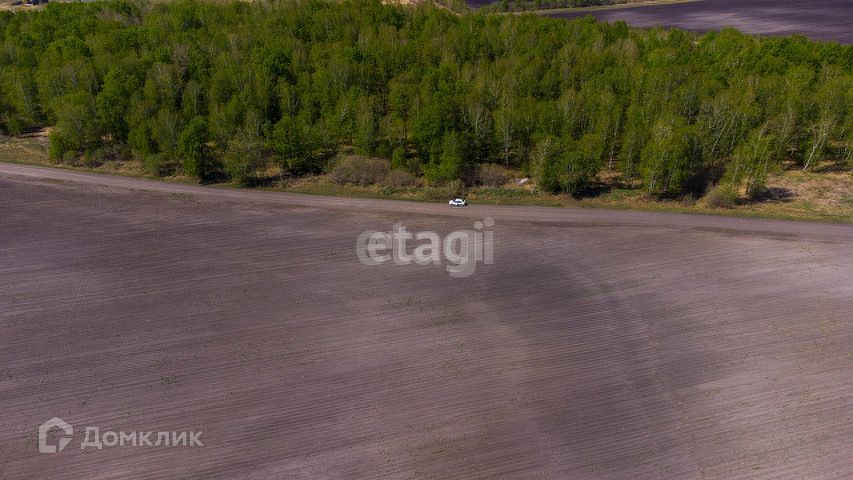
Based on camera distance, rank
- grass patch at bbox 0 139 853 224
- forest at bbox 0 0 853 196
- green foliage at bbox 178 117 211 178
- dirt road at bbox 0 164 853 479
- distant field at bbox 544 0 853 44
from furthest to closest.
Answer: distant field at bbox 544 0 853 44
green foliage at bbox 178 117 211 178
forest at bbox 0 0 853 196
grass patch at bbox 0 139 853 224
dirt road at bbox 0 164 853 479

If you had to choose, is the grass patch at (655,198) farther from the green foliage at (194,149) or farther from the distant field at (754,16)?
the distant field at (754,16)

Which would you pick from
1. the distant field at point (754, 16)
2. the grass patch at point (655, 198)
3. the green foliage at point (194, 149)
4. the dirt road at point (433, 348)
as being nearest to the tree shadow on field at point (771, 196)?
the grass patch at point (655, 198)

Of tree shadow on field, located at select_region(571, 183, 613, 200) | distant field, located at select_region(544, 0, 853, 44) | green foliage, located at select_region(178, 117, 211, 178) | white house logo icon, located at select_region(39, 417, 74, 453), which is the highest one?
distant field, located at select_region(544, 0, 853, 44)

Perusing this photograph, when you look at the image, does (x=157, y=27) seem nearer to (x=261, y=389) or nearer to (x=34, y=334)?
(x=34, y=334)

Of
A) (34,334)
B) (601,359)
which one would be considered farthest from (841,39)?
(34,334)

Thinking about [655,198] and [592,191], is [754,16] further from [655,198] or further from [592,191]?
[592,191]

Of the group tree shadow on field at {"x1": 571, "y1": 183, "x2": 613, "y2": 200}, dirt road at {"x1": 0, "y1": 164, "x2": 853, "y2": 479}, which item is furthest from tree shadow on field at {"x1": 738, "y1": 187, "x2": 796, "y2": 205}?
tree shadow on field at {"x1": 571, "y1": 183, "x2": 613, "y2": 200}

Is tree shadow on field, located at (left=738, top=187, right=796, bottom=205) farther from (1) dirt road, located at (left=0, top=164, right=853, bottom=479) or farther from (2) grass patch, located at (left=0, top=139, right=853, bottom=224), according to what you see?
(1) dirt road, located at (left=0, top=164, right=853, bottom=479)

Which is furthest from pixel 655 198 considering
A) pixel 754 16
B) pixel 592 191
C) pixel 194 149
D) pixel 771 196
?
pixel 754 16

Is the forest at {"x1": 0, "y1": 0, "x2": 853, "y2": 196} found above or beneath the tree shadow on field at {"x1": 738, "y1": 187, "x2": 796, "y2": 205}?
above
